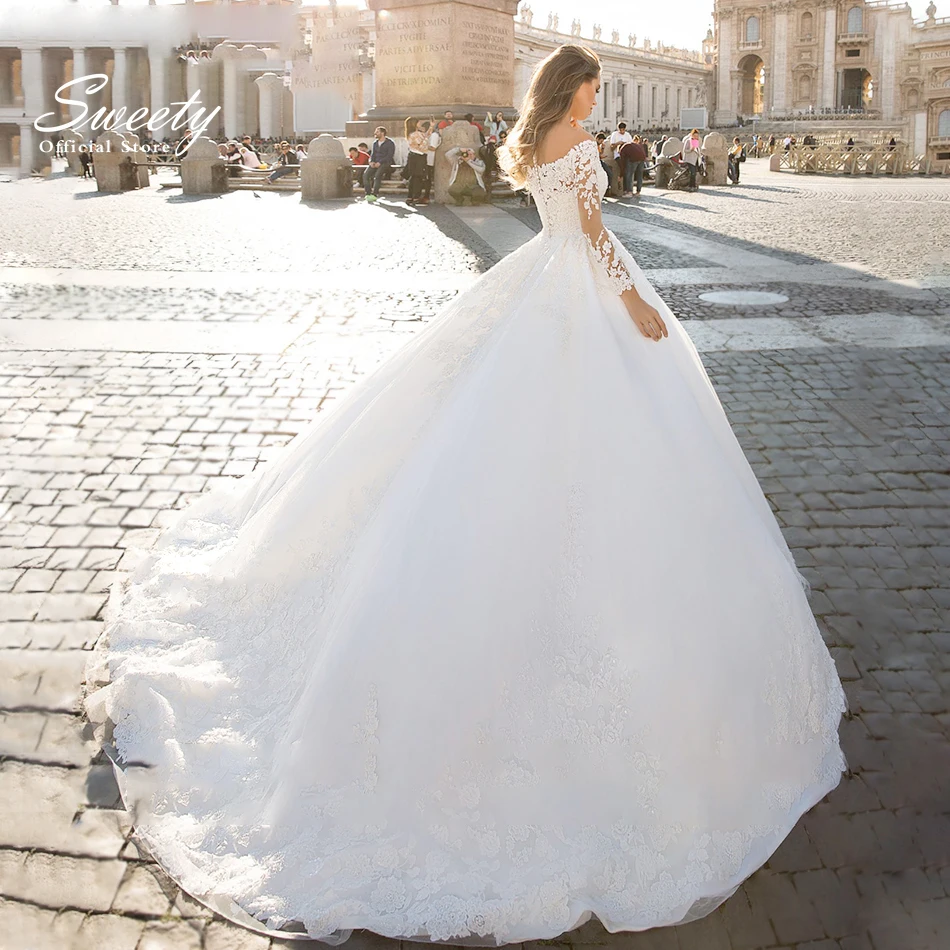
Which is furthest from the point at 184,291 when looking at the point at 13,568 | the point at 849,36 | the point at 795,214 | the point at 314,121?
the point at 849,36

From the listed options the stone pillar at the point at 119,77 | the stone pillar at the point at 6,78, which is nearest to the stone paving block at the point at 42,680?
the stone pillar at the point at 6,78

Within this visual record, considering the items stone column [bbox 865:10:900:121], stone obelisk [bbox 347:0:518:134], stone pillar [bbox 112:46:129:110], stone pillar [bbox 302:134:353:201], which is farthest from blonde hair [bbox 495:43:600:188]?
stone pillar [bbox 112:46:129:110]

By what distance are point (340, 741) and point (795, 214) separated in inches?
651

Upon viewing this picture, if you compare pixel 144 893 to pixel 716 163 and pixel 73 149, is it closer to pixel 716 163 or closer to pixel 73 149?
pixel 716 163

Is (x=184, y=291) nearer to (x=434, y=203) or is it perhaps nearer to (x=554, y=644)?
(x=554, y=644)

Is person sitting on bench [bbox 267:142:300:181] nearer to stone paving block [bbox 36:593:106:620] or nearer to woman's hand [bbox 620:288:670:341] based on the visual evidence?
stone paving block [bbox 36:593:106:620]

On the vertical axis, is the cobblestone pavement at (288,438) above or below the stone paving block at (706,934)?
above

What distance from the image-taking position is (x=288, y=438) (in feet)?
16.2

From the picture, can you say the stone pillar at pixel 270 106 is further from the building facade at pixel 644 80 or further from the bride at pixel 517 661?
the bride at pixel 517 661

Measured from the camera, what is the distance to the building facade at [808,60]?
228 feet

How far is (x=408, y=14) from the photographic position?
20578mm

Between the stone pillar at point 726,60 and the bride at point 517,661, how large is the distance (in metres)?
85.2

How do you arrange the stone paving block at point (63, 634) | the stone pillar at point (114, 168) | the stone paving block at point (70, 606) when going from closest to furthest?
the stone paving block at point (63, 634) < the stone paving block at point (70, 606) < the stone pillar at point (114, 168)

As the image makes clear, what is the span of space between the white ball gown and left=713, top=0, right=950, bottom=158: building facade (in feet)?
238
